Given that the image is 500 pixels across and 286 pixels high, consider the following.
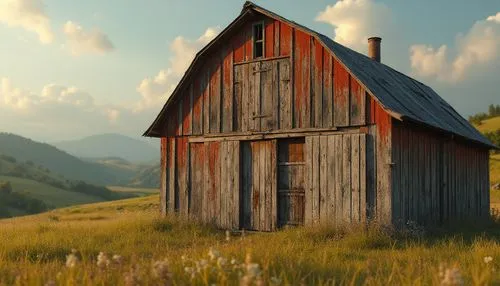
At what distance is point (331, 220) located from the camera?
12.9m

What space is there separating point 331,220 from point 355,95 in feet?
10.6

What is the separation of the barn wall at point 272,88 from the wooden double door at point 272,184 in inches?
26.4

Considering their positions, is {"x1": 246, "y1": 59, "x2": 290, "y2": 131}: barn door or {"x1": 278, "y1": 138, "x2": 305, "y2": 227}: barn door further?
{"x1": 246, "y1": 59, "x2": 290, "y2": 131}: barn door

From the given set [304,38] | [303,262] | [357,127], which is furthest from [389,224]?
[303,262]

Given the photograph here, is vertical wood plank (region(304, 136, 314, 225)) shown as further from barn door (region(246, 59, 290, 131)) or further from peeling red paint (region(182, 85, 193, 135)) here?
peeling red paint (region(182, 85, 193, 135))

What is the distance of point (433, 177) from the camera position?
14914 mm

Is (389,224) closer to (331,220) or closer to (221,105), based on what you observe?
(331,220)

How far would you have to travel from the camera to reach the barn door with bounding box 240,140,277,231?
567 inches

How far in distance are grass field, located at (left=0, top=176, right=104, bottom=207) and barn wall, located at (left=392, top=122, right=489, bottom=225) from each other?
6396 centimetres

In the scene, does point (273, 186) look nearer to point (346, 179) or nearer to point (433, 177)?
point (346, 179)

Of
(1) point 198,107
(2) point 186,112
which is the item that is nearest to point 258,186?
(1) point 198,107

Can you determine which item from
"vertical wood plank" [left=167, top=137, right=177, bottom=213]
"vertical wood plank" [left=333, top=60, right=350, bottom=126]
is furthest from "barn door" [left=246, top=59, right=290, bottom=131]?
"vertical wood plank" [left=167, top=137, right=177, bottom=213]

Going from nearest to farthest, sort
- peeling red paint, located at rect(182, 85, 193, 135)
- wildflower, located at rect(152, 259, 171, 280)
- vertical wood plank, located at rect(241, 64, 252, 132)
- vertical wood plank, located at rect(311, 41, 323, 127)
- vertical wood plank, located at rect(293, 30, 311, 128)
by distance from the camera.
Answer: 1. wildflower, located at rect(152, 259, 171, 280)
2. vertical wood plank, located at rect(311, 41, 323, 127)
3. vertical wood plank, located at rect(293, 30, 311, 128)
4. vertical wood plank, located at rect(241, 64, 252, 132)
5. peeling red paint, located at rect(182, 85, 193, 135)

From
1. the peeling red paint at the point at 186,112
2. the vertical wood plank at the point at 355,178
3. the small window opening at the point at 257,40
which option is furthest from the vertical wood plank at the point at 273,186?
the peeling red paint at the point at 186,112
